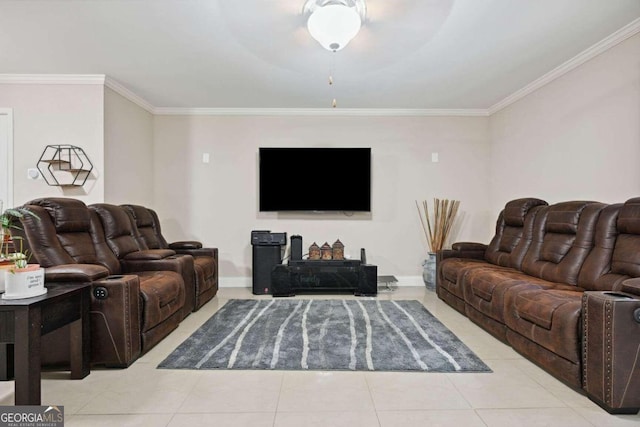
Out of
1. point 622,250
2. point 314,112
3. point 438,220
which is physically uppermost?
point 314,112

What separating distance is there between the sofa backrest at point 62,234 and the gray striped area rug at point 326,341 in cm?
106

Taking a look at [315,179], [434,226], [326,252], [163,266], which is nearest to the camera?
[163,266]

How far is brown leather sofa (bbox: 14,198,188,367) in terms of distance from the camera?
7.25ft

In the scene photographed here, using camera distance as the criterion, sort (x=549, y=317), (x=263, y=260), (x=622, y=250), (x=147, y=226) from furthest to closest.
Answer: (x=263, y=260) < (x=147, y=226) < (x=622, y=250) < (x=549, y=317)

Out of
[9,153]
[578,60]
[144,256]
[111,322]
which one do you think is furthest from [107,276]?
[578,60]

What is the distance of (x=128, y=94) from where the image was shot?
4.23 m

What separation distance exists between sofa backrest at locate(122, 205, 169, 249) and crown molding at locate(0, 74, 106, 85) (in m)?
1.44

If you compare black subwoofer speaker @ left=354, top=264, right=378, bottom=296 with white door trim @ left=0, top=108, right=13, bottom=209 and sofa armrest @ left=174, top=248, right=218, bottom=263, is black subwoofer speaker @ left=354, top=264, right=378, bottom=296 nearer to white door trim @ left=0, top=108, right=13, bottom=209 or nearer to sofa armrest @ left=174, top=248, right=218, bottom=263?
sofa armrest @ left=174, top=248, right=218, bottom=263

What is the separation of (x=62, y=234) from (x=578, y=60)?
4.81m

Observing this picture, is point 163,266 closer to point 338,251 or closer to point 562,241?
point 338,251

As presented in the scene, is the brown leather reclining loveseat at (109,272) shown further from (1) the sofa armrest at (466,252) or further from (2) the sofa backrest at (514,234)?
(2) the sofa backrest at (514,234)

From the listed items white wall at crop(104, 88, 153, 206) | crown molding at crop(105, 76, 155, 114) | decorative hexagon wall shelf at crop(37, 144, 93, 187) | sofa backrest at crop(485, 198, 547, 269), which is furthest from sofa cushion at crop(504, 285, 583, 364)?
crown molding at crop(105, 76, 155, 114)

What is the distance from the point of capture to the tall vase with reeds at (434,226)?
4.54 meters

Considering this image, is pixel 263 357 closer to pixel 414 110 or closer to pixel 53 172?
pixel 53 172
